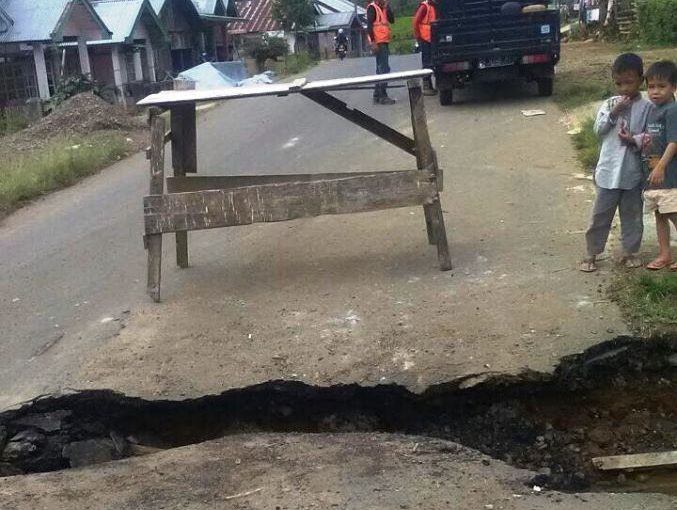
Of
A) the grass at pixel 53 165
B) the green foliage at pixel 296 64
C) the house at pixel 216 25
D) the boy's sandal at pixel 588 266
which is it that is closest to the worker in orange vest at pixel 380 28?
the grass at pixel 53 165

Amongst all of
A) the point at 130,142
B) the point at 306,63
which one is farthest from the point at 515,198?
the point at 306,63

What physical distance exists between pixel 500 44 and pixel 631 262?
8190 mm

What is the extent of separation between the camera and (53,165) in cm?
1108

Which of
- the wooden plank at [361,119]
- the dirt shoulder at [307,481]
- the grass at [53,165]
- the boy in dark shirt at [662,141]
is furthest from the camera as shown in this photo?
the grass at [53,165]

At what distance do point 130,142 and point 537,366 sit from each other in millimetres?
11162

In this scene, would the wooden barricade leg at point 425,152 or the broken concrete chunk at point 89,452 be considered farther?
the wooden barricade leg at point 425,152

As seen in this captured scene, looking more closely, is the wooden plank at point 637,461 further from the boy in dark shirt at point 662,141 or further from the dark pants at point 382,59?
the dark pants at point 382,59

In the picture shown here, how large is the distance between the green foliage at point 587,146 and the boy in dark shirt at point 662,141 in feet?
11.0

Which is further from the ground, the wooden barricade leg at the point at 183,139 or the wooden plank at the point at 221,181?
the wooden barricade leg at the point at 183,139

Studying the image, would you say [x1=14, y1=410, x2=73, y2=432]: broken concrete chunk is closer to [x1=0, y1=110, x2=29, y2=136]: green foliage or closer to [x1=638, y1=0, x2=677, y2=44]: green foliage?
[x1=0, y1=110, x2=29, y2=136]: green foliage

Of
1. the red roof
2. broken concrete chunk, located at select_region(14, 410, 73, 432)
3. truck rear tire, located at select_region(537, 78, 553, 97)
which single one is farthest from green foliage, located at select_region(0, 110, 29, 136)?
the red roof

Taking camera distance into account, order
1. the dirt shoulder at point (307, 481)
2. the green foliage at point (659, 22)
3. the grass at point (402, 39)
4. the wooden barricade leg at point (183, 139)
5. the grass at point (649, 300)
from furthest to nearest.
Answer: the grass at point (402, 39) < the green foliage at point (659, 22) < the wooden barricade leg at point (183, 139) < the grass at point (649, 300) < the dirt shoulder at point (307, 481)

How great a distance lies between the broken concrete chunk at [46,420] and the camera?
412 cm

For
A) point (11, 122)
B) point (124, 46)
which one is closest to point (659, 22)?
point (124, 46)
